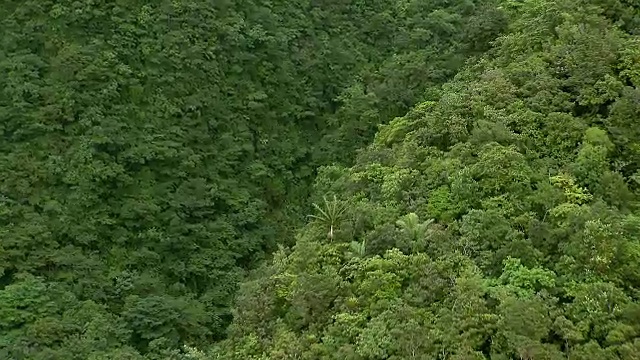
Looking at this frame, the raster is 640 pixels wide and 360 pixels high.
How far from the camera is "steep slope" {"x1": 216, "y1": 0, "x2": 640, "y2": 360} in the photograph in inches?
355

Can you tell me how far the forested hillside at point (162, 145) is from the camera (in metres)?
14.8

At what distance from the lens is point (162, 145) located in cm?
1742

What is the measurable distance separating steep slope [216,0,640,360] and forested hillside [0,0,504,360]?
5.73ft

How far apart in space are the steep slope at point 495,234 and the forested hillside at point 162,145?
1.75 metres

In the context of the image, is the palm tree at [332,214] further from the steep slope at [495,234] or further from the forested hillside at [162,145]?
the forested hillside at [162,145]

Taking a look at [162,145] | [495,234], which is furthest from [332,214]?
[162,145]

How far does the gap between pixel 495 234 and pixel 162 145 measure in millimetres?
10338

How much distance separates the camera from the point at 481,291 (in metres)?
9.62

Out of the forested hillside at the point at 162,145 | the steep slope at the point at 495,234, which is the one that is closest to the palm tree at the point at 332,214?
the steep slope at the point at 495,234

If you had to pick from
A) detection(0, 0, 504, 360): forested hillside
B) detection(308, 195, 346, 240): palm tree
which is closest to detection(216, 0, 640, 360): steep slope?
detection(308, 195, 346, 240): palm tree

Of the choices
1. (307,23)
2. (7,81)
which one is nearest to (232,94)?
(307,23)

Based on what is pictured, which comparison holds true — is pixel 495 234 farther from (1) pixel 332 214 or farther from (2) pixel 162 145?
(2) pixel 162 145

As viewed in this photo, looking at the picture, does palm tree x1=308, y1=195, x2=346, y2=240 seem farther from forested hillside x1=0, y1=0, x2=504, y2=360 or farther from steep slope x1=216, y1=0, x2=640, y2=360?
forested hillside x1=0, y1=0, x2=504, y2=360

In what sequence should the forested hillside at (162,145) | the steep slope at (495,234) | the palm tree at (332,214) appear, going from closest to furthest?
the steep slope at (495,234) → the palm tree at (332,214) → the forested hillside at (162,145)
